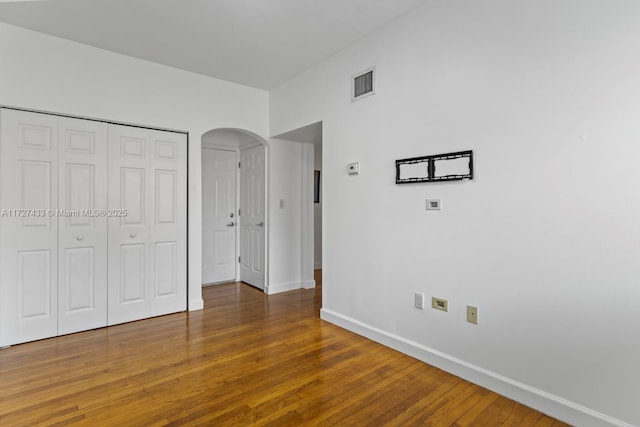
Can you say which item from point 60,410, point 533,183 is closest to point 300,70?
point 533,183

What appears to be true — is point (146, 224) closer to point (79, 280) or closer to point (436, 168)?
point (79, 280)

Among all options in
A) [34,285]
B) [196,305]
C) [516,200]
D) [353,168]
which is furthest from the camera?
[196,305]

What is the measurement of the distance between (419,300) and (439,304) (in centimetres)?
18

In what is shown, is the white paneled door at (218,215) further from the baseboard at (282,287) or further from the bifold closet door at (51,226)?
the bifold closet door at (51,226)

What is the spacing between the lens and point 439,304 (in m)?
2.47

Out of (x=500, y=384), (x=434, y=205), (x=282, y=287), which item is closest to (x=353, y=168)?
(x=434, y=205)

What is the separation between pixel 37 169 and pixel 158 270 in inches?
57.9

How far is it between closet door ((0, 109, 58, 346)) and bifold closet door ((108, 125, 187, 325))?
478 mm

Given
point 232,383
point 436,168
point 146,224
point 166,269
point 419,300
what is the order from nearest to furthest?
point 232,383 → point 436,168 → point 419,300 → point 146,224 → point 166,269

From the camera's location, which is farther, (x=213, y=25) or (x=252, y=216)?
(x=252, y=216)

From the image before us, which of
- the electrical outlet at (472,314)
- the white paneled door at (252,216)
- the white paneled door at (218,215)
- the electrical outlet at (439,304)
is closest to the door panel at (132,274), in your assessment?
the white paneled door at (218,215)

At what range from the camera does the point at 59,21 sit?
2.76 meters

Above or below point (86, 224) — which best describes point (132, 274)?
below

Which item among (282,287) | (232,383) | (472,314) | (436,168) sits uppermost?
(436,168)
